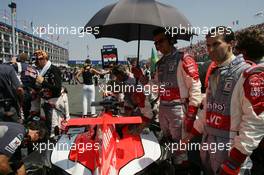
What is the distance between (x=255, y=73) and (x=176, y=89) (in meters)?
1.32

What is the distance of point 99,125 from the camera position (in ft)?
9.19

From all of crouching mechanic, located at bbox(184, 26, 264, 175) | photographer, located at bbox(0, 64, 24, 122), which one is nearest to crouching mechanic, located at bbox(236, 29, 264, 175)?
crouching mechanic, located at bbox(184, 26, 264, 175)

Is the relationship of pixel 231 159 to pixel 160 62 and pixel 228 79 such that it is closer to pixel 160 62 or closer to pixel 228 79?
pixel 228 79

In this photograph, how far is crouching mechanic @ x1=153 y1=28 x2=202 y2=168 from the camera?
9.88 feet

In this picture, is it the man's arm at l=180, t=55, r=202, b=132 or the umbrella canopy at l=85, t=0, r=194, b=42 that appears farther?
the umbrella canopy at l=85, t=0, r=194, b=42

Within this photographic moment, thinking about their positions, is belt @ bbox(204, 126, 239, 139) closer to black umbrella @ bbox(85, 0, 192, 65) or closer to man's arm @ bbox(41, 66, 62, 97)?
black umbrella @ bbox(85, 0, 192, 65)

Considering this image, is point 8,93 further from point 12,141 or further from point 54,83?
point 12,141

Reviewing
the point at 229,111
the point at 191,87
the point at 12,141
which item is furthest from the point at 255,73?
the point at 12,141

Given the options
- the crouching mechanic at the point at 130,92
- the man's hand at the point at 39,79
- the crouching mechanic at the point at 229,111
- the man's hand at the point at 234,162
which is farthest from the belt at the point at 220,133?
the man's hand at the point at 39,79

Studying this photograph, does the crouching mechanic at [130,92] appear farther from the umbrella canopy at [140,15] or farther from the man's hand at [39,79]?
the man's hand at [39,79]

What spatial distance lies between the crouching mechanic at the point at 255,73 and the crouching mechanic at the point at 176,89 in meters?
0.54

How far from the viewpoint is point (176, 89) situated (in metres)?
3.17

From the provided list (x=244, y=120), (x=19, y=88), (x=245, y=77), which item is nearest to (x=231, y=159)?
(x=244, y=120)

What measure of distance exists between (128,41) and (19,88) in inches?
71.0
